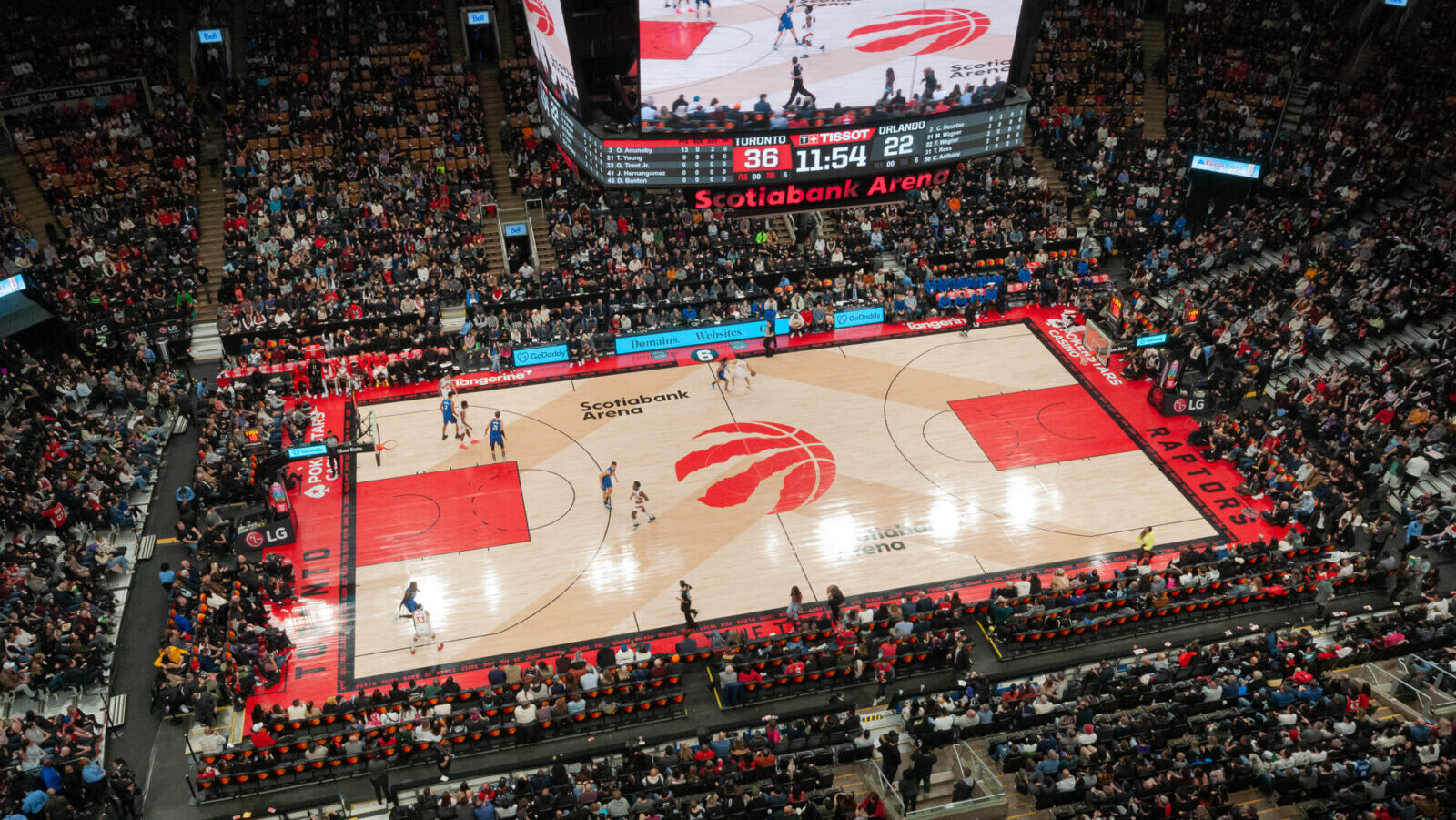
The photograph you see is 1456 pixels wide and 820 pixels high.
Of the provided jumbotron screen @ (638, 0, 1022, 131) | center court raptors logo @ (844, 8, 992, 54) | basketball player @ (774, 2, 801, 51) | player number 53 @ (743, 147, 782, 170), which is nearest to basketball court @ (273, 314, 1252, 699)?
player number 53 @ (743, 147, 782, 170)

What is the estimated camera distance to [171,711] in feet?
79.8

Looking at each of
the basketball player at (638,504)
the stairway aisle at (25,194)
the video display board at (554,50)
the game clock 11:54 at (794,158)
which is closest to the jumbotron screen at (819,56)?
the game clock 11:54 at (794,158)

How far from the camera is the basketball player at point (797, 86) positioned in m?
27.8

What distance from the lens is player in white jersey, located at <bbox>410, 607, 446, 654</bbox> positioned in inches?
1037

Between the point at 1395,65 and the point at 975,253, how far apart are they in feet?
60.8

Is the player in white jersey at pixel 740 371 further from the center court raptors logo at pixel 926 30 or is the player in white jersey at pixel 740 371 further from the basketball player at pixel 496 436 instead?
the center court raptors logo at pixel 926 30

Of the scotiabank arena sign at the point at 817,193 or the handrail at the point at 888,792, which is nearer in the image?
the handrail at the point at 888,792

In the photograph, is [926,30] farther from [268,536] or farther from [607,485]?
[268,536]

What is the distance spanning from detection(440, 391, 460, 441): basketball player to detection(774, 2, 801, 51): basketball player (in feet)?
46.9

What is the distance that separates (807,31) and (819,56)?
0.75 m

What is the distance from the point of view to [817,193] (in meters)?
29.7

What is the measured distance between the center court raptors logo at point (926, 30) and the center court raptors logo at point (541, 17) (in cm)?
39

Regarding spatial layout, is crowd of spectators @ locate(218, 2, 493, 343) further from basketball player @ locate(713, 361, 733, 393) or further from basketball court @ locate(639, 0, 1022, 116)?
basketball court @ locate(639, 0, 1022, 116)

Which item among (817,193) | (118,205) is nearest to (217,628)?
(817,193)
